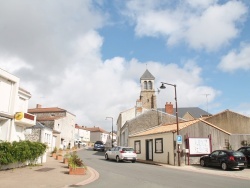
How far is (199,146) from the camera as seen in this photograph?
86.4ft

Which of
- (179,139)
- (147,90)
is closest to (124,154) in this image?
(179,139)

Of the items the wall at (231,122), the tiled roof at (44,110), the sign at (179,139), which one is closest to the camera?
the sign at (179,139)

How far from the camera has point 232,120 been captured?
36094 mm

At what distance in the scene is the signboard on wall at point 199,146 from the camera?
25938 mm

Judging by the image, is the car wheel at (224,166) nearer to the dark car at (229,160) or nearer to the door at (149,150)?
the dark car at (229,160)

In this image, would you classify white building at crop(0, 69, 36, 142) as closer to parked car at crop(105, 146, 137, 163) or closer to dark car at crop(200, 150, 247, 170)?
parked car at crop(105, 146, 137, 163)

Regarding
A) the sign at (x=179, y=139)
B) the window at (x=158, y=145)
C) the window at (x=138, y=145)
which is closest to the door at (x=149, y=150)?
the window at (x=158, y=145)

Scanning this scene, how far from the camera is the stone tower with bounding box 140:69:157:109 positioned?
67512 mm

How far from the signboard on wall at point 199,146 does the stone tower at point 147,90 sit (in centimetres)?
3941

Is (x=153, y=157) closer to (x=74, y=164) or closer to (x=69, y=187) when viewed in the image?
(x=74, y=164)

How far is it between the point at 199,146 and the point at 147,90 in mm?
44739

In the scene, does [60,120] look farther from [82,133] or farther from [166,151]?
[82,133]

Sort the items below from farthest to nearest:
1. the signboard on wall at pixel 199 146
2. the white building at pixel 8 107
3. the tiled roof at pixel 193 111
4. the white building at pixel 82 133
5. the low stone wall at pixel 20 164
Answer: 1. the white building at pixel 82 133
2. the tiled roof at pixel 193 111
3. the signboard on wall at pixel 199 146
4. the white building at pixel 8 107
5. the low stone wall at pixel 20 164

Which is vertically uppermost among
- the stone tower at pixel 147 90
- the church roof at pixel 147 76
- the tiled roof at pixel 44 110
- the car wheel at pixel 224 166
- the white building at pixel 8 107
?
the church roof at pixel 147 76
